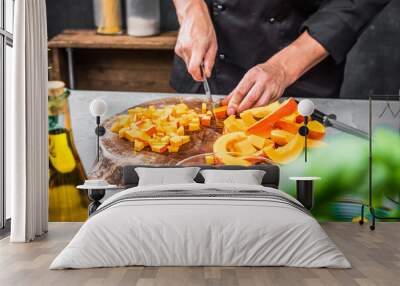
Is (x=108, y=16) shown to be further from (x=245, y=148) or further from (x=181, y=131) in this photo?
(x=245, y=148)

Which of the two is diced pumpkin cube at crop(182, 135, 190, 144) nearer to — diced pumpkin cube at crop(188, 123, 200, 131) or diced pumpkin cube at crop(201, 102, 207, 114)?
diced pumpkin cube at crop(188, 123, 200, 131)

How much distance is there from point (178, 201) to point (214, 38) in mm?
2601

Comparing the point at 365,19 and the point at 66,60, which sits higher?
the point at 365,19

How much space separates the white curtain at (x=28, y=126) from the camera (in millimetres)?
5051

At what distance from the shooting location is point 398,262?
4.28 metres

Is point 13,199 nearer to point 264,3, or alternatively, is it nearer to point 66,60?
point 66,60

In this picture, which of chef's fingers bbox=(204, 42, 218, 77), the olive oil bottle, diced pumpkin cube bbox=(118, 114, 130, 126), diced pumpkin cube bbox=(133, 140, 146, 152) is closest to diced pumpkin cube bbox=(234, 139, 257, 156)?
chef's fingers bbox=(204, 42, 218, 77)

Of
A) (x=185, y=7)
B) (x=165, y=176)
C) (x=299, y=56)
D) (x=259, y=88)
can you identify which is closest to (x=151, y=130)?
(x=165, y=176)

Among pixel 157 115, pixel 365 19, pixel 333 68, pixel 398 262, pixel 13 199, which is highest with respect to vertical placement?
pixel 365 19

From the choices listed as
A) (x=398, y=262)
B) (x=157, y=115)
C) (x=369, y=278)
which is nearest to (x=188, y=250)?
(x=369, y=278)

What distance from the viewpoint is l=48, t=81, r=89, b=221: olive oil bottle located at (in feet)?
21.0

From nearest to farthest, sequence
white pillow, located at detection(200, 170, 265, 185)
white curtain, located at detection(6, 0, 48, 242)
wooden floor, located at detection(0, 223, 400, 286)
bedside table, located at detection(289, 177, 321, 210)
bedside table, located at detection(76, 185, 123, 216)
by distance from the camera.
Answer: wooden floor, located at detection(0, 223, 400, 286)
white curtain, located at detection(6, 0, 48, 242)
white pillow, located at detection(200, 170, 265, 185)
bedside table, located at detection(76, 185, 123, 216)
bedside table, located at detection(289, 177, 321, 210)

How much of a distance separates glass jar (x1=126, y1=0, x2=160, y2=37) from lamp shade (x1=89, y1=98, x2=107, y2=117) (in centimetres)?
79

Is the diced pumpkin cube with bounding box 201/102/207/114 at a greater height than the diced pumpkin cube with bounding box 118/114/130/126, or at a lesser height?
greater
